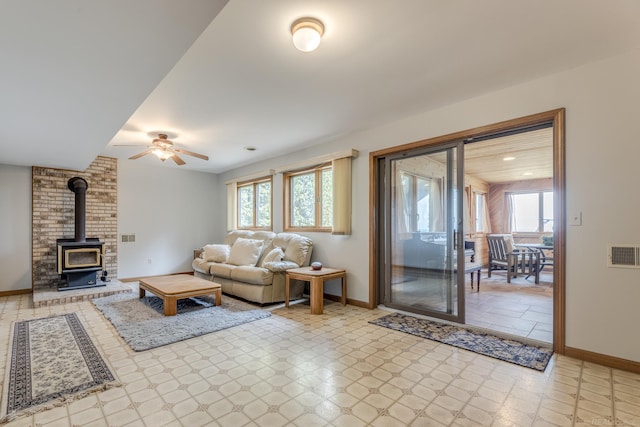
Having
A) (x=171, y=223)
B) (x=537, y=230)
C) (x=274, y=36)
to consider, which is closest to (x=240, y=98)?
(x=274, y=36)

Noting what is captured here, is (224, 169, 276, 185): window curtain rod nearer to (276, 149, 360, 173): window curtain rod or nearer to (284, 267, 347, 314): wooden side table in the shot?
(276, 149, 360, 173): window curtain rod

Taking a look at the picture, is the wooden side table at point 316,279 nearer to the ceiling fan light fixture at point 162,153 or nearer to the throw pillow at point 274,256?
the throw pillow at point 274,256

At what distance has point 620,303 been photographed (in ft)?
7.76

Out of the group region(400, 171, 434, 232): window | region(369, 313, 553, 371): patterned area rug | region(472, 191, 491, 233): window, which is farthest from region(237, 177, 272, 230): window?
region(472, 191, 491, 233): window

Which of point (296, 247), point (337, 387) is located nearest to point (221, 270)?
point (296, 247)

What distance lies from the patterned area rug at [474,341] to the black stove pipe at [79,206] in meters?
4.98

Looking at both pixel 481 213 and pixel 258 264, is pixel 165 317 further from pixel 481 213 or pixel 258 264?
pixel 481 213

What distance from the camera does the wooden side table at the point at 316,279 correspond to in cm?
383

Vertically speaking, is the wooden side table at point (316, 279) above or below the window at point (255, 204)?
below

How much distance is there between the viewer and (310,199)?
5.21 m

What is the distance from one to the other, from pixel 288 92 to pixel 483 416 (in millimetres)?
2902

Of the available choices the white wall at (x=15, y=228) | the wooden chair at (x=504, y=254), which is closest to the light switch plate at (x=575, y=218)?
the wooden chair at (x=504, y=254)

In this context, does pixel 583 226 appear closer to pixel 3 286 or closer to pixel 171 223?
pixel 171 223

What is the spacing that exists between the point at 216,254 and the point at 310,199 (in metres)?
1.97
